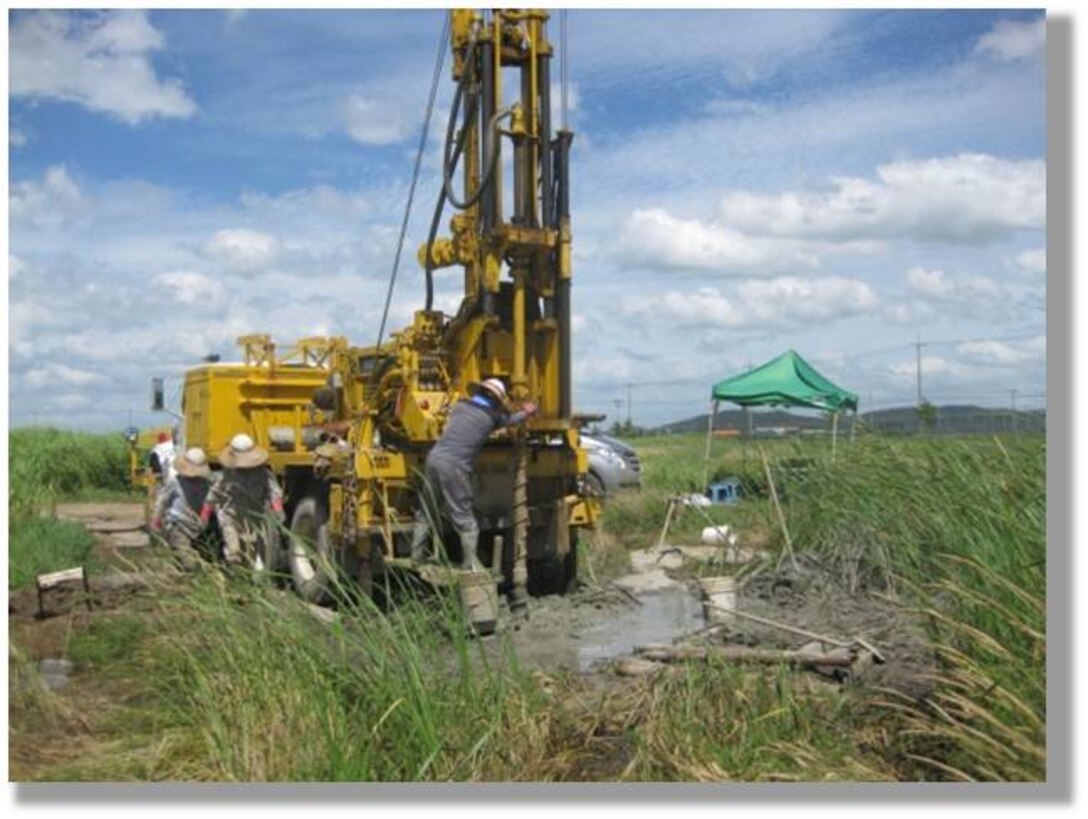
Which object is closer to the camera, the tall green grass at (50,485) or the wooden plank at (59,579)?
the wooden plank at (59,579)

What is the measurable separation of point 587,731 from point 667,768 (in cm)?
52

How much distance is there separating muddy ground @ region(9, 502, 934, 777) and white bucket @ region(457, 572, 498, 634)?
138mm

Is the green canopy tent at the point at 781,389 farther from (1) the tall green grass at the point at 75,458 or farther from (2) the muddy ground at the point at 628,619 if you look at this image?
(1) the tall green grass at the point at 75,458

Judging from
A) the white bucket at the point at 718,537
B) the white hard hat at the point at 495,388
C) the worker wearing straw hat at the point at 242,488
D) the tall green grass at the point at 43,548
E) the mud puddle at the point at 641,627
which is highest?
the white hard hat at the point at 495,388

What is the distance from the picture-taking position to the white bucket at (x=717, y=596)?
7.82m

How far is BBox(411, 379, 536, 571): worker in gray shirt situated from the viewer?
28.5 ft

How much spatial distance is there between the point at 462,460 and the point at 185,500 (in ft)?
12.6

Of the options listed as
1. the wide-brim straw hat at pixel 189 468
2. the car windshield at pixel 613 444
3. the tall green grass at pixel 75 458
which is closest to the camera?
the wide-brim straw hat at pixel 189 468

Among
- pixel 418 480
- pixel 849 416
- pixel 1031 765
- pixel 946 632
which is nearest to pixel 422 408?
pixel 418 480

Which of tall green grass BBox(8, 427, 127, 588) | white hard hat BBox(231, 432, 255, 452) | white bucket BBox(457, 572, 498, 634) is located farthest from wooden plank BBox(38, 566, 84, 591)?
white bucket BBox(457, 572, 498, 634)

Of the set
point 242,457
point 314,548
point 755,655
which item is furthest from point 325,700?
point 242,457

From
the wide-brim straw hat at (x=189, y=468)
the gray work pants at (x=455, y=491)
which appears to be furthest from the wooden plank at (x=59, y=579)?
the gray work pants at (x=455, y=491)

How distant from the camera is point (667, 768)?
4.96 metres

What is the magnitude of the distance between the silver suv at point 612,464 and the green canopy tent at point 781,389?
211cm
